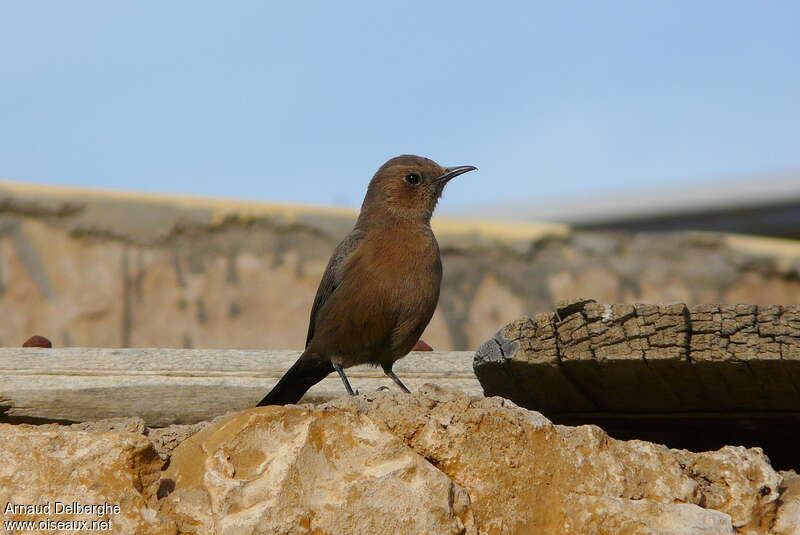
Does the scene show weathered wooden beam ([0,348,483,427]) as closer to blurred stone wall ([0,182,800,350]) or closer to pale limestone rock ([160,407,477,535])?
pale limestone rock ([160,407,477,535])

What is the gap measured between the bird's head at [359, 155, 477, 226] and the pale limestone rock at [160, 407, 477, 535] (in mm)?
2737

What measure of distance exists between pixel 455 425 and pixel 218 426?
0.52 metres

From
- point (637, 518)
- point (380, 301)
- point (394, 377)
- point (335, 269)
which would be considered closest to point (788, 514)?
point (637, 518)

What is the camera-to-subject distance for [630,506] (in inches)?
92.0

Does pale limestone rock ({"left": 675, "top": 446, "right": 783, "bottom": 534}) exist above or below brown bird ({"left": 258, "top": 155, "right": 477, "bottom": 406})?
above

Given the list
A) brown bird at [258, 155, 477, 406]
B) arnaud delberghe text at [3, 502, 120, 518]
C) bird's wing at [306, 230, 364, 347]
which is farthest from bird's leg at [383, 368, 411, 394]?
arnaud delberghe text at [3, 502, 120, 518]

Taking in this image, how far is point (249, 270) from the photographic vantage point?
4922mm

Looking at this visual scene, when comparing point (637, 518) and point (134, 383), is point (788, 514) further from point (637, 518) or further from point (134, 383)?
point (134, 383)

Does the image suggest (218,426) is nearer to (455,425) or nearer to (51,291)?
(455,425)

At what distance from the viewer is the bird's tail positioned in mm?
3098

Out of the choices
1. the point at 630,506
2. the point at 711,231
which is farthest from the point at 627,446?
the point at 711,231

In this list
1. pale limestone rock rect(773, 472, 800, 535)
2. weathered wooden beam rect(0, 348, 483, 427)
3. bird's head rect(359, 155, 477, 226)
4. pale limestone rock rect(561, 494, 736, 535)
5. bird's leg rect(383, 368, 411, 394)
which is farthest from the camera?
bird's head rect(359, 155, 477, 226)

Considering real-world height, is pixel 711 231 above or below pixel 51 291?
above

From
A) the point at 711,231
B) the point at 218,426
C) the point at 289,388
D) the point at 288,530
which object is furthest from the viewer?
the point at 711,231
